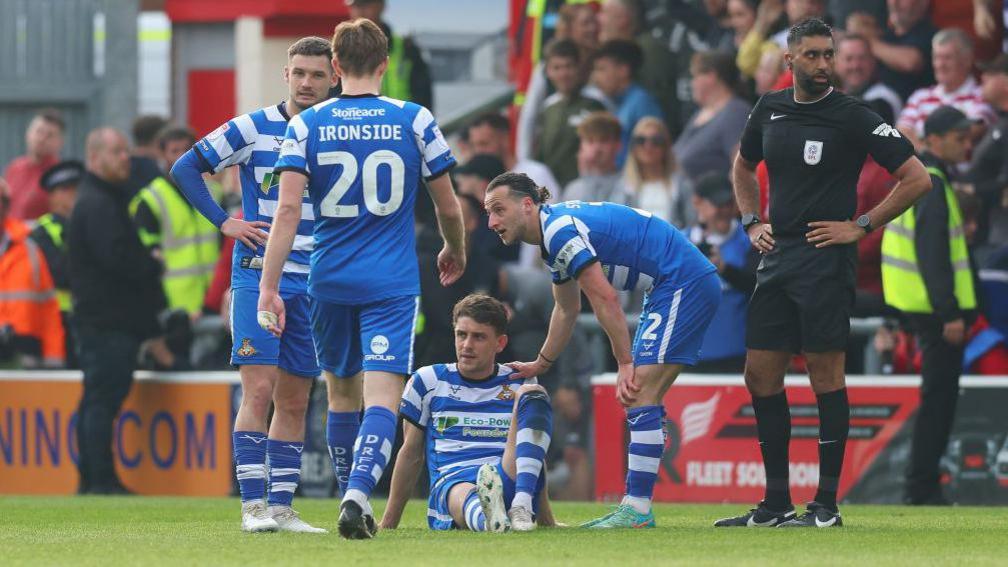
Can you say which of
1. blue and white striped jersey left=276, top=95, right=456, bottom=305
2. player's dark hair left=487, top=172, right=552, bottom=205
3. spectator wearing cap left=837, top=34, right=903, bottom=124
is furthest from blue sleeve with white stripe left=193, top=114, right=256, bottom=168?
spectator wearing cap left=837, top=34, right=903, bottom=124

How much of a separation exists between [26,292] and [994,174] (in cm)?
726

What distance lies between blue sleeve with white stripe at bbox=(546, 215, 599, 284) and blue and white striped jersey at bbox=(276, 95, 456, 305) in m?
0.70

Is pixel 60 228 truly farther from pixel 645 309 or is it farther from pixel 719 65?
pixel 645 309

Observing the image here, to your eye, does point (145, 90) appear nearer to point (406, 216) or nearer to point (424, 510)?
point (424, 510)

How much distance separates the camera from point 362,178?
8344 mm

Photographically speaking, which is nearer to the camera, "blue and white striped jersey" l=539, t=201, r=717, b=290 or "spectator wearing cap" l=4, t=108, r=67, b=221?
"blue and white striped jersey" l=539, t=201, r=717, b=290

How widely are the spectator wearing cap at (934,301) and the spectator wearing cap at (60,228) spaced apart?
6234 mm

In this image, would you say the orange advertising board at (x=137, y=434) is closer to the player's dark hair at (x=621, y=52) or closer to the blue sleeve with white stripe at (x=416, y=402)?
the player's dark hair at (x=621, y=52)

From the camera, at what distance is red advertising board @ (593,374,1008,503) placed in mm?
12547

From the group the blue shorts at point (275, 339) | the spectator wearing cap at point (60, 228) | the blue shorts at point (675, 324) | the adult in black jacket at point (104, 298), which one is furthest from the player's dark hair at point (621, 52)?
the blue shorts at point (275, 339)

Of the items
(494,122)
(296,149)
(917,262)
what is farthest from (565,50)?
(296,149)

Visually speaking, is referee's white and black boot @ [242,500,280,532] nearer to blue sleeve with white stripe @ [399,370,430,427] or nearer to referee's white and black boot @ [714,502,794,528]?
blue sleeve with white stripe @ [399,370,430,427]

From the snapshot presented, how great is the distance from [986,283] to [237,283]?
5700 millimetres

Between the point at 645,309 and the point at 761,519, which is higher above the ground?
the point at 645,309
